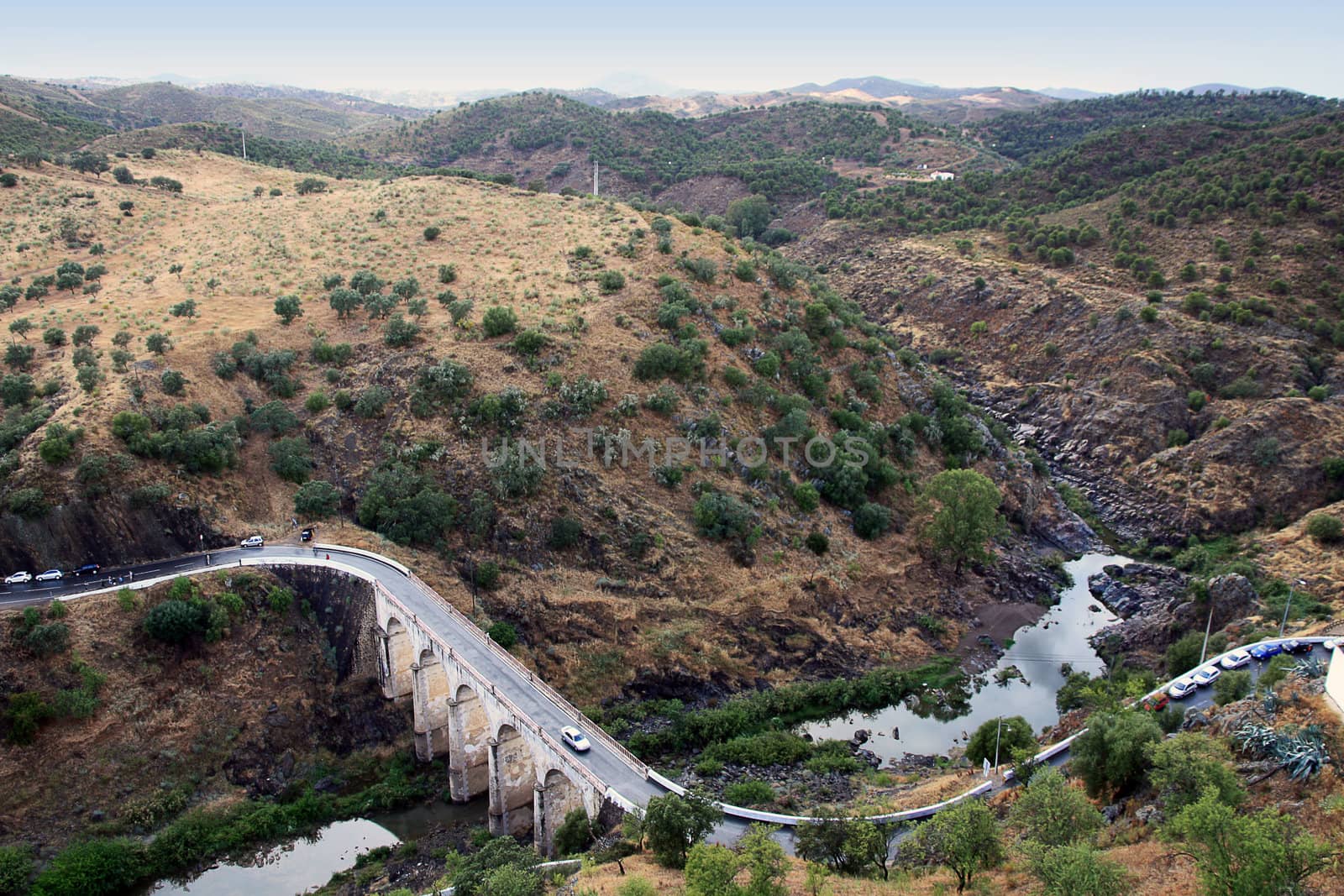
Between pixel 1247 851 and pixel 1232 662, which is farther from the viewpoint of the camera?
pixel 1232 662

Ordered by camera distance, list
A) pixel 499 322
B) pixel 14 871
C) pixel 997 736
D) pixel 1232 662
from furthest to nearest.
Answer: pixel 499 322 → pixel 1232 662 → pixel 997 736 → pixel 14 871

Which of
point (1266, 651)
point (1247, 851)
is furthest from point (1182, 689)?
point (1247, 851)

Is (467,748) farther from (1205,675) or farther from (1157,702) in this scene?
(1205,675)

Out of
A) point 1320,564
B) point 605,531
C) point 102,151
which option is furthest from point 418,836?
point 102,151

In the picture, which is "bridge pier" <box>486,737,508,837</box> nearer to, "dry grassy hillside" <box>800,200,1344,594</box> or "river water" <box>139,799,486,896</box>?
"river water" <box>139,799,486,896</box>

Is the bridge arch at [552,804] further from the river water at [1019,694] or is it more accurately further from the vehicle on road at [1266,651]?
the vehicle on road at [1266,651]

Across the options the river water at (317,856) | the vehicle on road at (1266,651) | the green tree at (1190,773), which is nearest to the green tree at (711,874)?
the green tree at (1190,773)
